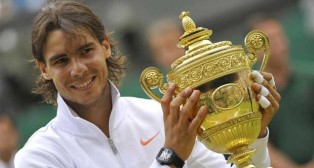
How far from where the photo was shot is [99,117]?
4.98 metres

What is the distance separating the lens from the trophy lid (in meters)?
4.37

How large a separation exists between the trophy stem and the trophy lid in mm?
Answer: 344

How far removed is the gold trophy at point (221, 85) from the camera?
4379 millimetres

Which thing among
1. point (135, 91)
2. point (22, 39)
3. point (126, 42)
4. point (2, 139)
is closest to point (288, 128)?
point (135, 91)

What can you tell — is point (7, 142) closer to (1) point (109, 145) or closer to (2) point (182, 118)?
(1) point (109, 145)

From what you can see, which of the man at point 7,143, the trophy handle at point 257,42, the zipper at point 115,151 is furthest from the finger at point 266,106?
the man at point 7,143

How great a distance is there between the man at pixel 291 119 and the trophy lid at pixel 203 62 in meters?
2.23

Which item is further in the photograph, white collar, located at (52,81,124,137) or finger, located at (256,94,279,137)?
white collar, located at (52,81,124,137)

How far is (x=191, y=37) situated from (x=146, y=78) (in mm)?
258

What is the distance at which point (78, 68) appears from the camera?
468 cm

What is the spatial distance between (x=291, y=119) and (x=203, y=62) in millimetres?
2410

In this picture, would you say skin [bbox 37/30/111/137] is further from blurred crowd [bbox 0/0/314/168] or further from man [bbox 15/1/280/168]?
blurred crowd [bbox 0/0/314/168]

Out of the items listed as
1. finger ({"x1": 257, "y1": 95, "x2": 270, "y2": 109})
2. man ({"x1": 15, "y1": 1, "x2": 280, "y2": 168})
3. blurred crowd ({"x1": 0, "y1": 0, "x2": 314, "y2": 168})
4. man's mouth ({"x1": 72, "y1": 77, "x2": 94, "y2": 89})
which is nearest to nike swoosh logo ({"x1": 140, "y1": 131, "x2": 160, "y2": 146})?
man ({"x1": 15, "y1": 1, "x2": 280, "y2": 168})

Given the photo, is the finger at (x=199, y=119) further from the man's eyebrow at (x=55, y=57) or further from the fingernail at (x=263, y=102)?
the man's eyebrow at (x=55, y=57)
